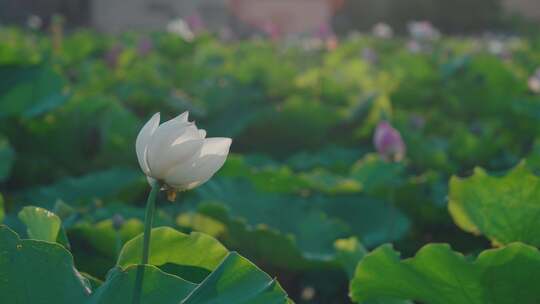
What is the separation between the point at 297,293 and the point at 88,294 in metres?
0.96

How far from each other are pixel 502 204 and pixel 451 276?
0.20 metres

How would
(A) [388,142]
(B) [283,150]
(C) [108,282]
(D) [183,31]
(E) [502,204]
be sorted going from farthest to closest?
(D) [183,31], (B) [283,150], (A) [388,142], (E) [502,204], (C) [108,282]

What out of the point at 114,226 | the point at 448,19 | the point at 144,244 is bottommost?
the point at 448,19

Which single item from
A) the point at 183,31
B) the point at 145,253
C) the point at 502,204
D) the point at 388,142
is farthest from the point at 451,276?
the point at 183,31

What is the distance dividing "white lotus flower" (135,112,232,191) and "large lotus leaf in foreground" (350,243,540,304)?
0.20 m

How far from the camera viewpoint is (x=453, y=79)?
10.3 ft

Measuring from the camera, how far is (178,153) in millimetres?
768

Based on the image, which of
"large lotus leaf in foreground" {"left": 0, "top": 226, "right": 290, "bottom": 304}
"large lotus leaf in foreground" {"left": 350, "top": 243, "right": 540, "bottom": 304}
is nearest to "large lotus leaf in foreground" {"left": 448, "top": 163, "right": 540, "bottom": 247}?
"large lotus leaf in foreground" {"left": 350, "top": 243, "right": 540, "bottom": 304}

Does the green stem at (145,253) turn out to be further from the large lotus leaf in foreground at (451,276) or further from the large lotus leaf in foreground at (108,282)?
the large lotus leaf in foreground at (451,276)

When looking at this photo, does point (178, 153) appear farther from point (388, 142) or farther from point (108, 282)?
point (388, 142)

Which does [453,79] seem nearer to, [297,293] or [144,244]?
[297,293]

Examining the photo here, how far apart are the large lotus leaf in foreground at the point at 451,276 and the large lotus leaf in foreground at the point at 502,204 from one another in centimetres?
13

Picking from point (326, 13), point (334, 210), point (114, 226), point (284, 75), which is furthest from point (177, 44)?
point (326, 13)

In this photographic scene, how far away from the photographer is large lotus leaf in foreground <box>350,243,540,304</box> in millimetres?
832
